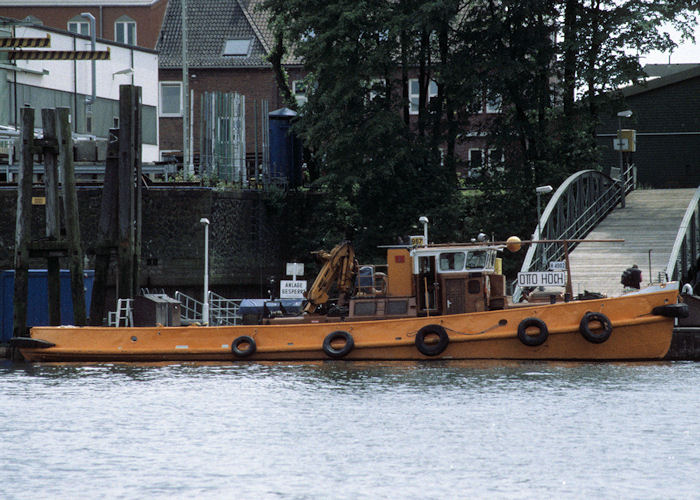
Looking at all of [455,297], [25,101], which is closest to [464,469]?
[455,297]

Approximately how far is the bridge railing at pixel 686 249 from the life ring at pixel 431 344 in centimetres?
648

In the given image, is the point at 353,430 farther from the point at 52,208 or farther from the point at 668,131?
the point at 668,131

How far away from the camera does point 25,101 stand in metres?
44.7

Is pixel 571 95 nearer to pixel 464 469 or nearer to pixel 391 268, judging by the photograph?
pixel 391 268

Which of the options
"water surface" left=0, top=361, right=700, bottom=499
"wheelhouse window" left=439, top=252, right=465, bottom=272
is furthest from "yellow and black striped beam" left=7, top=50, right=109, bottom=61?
"wheelhouse window" left=439, top=252, right=465, bottom=272

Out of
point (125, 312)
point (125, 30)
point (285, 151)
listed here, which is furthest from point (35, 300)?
point (125, 30)

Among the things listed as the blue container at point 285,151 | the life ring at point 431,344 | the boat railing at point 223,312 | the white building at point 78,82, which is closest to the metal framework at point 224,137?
the blue container at point 285,151

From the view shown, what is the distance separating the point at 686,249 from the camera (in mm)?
34750

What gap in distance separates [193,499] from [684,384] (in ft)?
39.7

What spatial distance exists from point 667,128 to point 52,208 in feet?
90.3

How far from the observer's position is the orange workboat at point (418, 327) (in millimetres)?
27594

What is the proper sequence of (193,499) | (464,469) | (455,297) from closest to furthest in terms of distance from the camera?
(193,499), (464,469), (455,297)

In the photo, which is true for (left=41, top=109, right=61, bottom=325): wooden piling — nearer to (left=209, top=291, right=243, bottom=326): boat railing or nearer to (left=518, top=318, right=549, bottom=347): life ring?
(left=209, top=291, right=243, bottom=326): boat railing

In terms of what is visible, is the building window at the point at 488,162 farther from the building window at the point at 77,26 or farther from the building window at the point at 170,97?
the building window at the point at 77,26
